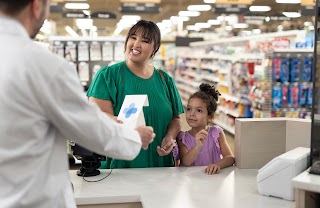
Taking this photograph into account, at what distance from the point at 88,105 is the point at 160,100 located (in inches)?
65.3

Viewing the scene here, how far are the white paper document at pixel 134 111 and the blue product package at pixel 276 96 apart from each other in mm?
5810

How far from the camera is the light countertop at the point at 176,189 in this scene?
2332 mm

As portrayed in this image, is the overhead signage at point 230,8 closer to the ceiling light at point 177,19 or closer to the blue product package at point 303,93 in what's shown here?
the blue product package at point 303,93

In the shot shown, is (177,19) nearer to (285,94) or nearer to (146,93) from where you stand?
(285,94)

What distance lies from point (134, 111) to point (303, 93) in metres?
6.05

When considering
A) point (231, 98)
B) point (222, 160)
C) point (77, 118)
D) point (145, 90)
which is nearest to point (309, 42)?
point (231, 98)

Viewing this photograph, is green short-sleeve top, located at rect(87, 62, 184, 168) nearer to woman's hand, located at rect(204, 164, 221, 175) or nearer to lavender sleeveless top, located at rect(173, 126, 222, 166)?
lavender sleeveless top, located at rect(173, 126, 222, 166)

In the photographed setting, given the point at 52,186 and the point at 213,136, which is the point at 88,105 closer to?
the point at 52,186

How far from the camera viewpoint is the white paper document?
232 centimetres

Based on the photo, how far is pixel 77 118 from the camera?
1.41m

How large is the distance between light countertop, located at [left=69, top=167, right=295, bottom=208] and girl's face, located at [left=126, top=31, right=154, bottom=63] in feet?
2.43

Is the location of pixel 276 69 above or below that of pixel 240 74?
above

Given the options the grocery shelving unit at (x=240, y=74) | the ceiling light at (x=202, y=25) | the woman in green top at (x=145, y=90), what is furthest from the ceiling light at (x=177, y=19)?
the woman in green top at (x=145, y=90)

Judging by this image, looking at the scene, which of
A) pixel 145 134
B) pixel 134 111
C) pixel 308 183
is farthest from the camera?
pixel 134 111
